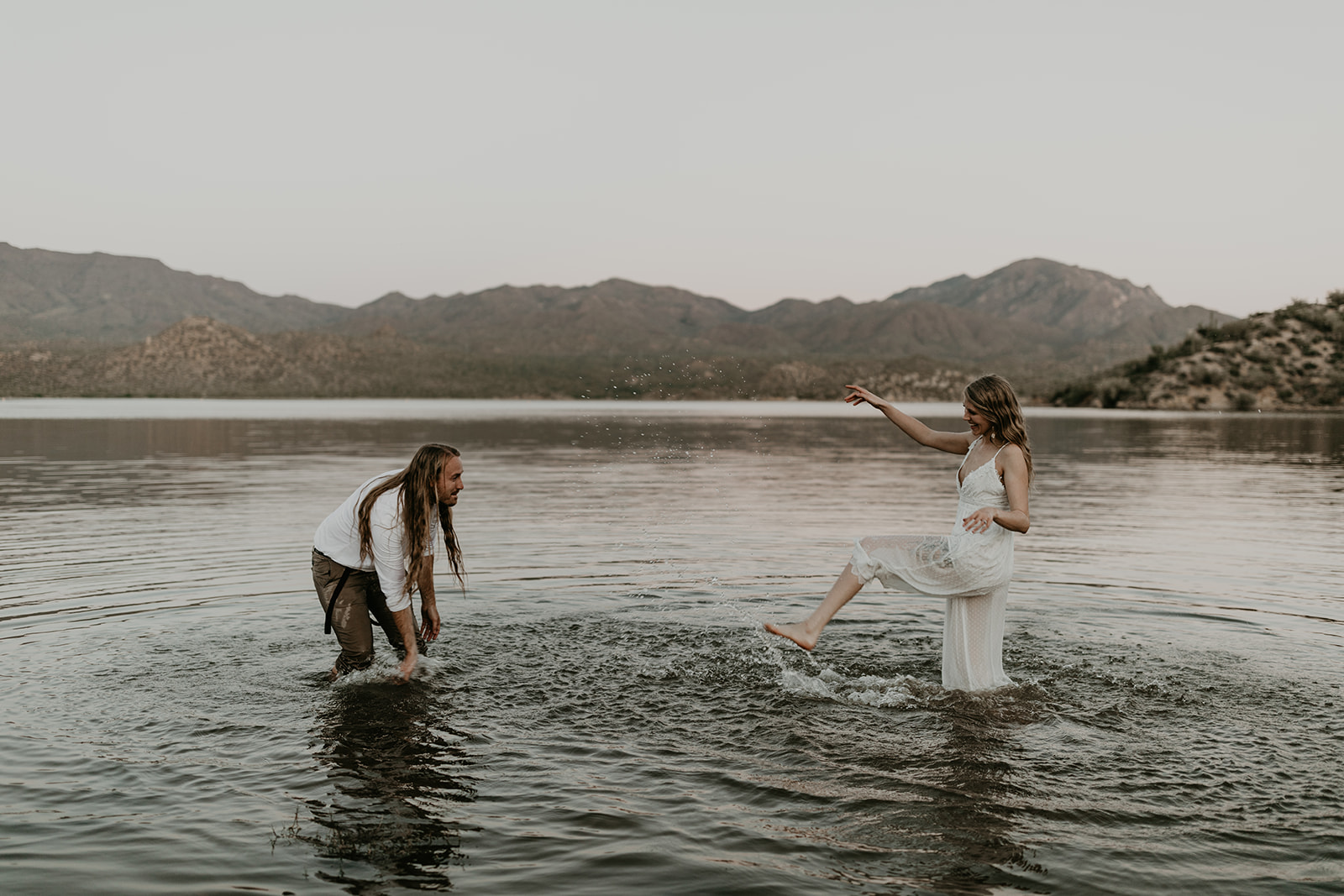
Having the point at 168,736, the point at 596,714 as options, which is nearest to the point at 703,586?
the point at 596,714

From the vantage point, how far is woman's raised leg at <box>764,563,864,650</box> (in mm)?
8305

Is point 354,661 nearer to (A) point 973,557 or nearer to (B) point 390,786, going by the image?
(B) point 390,786

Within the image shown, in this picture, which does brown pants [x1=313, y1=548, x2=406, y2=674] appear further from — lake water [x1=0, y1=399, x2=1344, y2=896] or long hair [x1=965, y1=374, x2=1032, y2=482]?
long hair [x1=965, y1=374, x2=1032, y2=482]

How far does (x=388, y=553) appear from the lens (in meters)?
8.44

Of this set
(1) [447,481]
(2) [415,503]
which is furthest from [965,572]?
(2) [415,503]

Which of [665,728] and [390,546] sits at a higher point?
[390,546]

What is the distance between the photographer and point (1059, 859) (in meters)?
5.71

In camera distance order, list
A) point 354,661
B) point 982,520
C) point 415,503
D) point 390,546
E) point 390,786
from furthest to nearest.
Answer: point 354,661 < point 390,546 < point 415,503 < point 982,520 < point 390,786

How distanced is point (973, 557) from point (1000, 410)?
1.20 metres

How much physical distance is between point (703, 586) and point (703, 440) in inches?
1767

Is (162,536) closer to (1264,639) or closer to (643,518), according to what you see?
(643,518)

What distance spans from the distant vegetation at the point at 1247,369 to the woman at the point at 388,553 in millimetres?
147494

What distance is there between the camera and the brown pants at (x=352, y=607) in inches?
355

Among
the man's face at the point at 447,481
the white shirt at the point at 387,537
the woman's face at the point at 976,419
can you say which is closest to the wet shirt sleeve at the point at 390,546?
the white shirt at the point at 387,537
